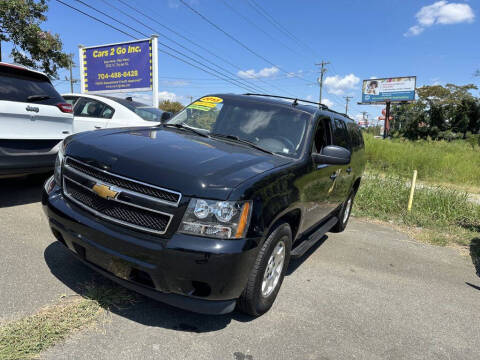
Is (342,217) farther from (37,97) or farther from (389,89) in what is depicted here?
(389,89)

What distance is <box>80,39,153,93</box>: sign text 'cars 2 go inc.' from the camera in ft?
41.3

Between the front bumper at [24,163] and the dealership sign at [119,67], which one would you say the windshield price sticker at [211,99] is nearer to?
the front bumper at [24,163]

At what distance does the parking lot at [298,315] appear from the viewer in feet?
7.87

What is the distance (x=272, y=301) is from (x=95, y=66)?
1378 centimetres

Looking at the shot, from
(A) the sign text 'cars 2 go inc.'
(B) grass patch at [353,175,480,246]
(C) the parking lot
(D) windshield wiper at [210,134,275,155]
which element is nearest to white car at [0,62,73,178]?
(C) the parking lot

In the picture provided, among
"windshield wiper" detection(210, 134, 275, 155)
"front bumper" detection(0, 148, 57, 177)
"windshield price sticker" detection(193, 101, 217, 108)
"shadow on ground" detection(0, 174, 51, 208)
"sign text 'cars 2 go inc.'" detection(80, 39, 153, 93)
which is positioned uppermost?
"sign text 'cars 2 go inc.'" detection(80, 39, 153, 93)

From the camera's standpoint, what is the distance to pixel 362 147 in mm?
6277

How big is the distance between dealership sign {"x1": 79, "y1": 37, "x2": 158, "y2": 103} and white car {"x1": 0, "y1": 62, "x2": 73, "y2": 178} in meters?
7.94

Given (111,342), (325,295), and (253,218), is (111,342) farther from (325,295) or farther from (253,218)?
(325,295)

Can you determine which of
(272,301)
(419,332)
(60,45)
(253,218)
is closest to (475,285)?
(419,332)

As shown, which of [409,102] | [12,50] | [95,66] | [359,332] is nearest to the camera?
[359,332]

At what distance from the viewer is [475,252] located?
5215 mm

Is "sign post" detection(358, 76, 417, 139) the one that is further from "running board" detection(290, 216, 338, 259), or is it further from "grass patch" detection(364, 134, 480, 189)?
"running board" detection(290, 216, 338, 259)

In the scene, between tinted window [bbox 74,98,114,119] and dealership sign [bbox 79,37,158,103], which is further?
dealership sign [bbox 79,37,158,103]
